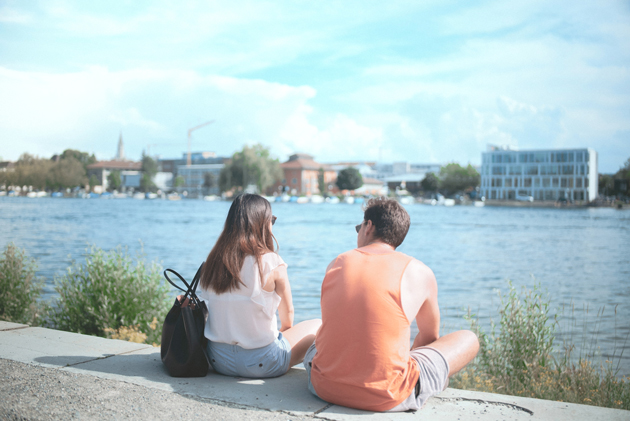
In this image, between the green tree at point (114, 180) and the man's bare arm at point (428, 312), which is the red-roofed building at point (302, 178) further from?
the man's bare arm at point (428, 312)

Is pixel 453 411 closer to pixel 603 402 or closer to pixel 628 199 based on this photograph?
pixel 603 402

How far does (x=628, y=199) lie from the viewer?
10206 cm

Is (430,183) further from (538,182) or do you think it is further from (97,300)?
(97,300)

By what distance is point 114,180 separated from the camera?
116000 millimetres

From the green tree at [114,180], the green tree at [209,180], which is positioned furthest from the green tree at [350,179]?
the green tree at [114,180]

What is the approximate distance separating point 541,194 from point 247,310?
10960 cm

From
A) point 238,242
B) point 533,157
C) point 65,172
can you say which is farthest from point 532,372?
point 533,157

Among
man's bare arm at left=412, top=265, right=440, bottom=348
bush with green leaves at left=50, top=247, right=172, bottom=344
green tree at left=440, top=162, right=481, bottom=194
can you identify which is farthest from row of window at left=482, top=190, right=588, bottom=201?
man's bare arm at left=412, top=265, right=440, bottom=348

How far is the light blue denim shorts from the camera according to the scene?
125 inches

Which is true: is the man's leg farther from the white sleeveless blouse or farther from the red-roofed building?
the red-roofed building

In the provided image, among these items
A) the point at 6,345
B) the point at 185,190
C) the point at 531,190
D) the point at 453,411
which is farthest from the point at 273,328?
the point at 185,190

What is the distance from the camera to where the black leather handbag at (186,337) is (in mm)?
3070

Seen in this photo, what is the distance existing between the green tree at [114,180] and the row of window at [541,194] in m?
79.0

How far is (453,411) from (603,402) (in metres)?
2.05
